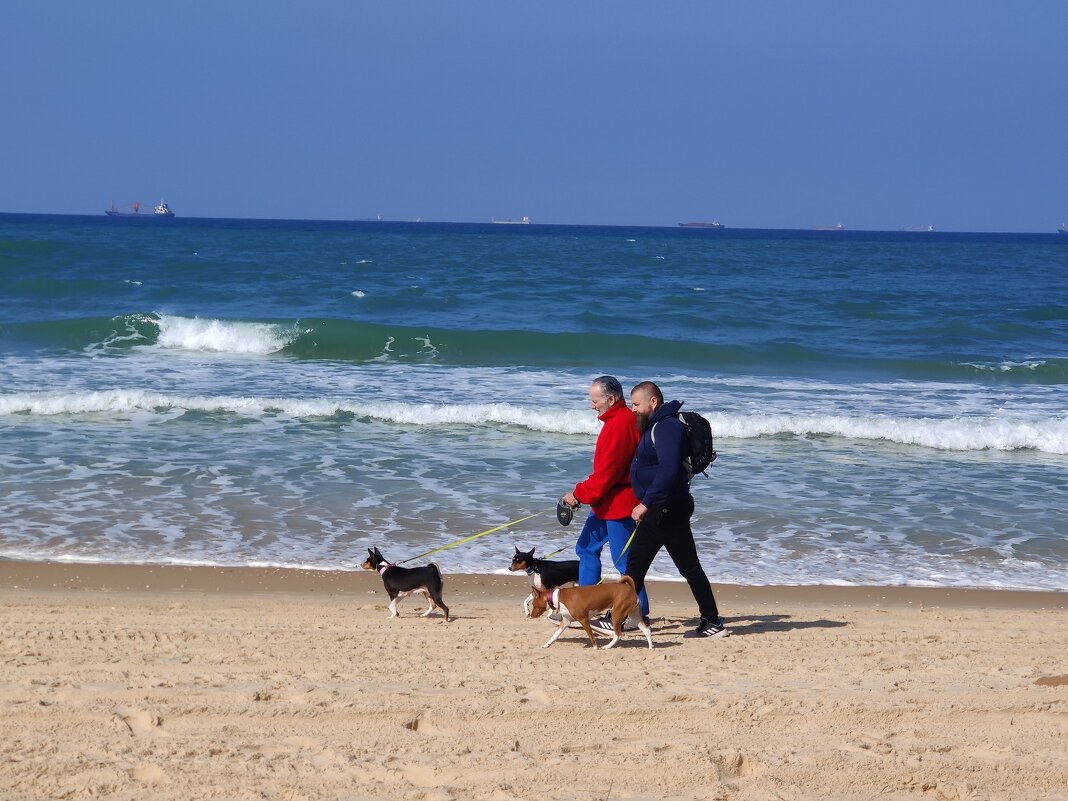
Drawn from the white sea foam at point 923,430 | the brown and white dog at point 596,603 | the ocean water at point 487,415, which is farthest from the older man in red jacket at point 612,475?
the white sea foam at point 923,430

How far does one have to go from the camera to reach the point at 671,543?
624 cm

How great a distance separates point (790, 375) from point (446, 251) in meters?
35.1

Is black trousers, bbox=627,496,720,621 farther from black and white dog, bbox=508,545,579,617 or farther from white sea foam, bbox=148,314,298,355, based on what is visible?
white sea foam, bbox=148,314,298,355

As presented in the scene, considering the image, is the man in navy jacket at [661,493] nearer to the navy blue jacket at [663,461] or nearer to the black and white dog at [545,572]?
the navy blue jacket at [663,461]

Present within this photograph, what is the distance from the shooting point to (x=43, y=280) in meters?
29.5

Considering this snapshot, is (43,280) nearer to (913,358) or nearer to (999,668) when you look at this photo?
(913,358)

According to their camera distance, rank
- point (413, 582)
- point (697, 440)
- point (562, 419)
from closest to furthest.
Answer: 1. point (697, 440)
2. point (413, 582)
3. point (562, 419)

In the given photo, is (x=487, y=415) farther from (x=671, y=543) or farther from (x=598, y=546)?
(x=671, y=543)

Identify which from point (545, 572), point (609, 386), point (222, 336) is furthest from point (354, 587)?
point (222, 336)

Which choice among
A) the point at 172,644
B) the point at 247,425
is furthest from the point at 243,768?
the point at 247,425

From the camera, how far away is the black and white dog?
6543 millimetres

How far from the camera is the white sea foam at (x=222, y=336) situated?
22969 mm

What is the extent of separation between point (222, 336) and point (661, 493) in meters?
19.1

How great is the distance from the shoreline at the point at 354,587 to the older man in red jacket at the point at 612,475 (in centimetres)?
136
